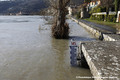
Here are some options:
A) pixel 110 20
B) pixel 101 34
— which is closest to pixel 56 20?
pixel 101 34

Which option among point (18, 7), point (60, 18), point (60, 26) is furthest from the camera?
point (18, 7)

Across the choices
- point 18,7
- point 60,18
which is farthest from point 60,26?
point 18,7

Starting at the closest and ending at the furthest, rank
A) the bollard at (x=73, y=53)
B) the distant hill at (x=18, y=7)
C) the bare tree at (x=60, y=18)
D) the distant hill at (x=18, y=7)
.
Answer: the bollard at (x=73, y=53), the bare tree at (x=60, y=18), the distant hill at (x=18, y=7), the distant hill at (x=18, y=7)

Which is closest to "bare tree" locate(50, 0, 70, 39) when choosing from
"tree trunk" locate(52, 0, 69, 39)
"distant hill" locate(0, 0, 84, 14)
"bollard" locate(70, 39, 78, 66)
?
"tree trunk" locate(52, 0, 69, 39)

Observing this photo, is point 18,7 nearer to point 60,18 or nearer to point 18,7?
point 18,7

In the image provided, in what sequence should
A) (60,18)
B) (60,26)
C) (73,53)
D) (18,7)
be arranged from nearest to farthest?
1. (73,53)
2. (60,18)
3. (60,26)
4. (18,7)

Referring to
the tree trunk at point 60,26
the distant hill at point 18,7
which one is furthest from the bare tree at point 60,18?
the distant hill at point 18,7

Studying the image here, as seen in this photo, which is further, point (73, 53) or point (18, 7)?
point (18, 7)

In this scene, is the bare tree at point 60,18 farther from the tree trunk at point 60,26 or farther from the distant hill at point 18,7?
the distant hill at point 18,7

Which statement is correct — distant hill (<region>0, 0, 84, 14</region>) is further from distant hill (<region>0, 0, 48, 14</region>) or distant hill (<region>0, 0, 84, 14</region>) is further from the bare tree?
the bare tree

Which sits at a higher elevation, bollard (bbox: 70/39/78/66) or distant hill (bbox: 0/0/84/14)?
distant hill (bbox: 0/0/84/14)

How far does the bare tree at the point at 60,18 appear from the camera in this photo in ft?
39.2

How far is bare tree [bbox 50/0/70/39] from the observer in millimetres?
11961

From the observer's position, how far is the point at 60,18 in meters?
12.1
